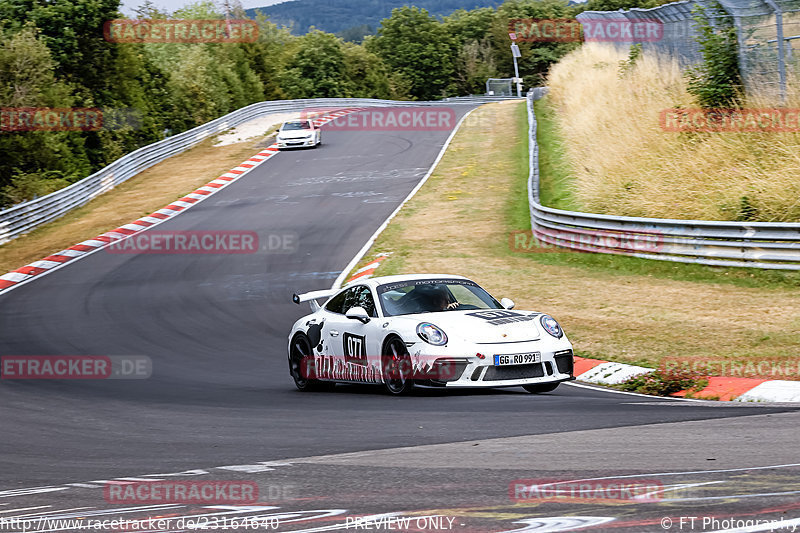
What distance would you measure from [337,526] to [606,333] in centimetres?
932

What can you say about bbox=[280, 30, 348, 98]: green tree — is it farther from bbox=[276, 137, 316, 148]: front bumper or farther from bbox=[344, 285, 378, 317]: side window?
bbox=[344, 285, 378, 317]: side window

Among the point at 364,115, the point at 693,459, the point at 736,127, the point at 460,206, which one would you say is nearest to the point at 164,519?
the point at 693,459

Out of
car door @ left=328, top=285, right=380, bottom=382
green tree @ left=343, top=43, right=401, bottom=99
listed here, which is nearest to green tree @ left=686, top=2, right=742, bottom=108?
car door @ left=328, top=285, right=380, bottom=382

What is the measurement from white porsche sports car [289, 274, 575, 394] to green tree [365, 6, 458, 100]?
333 ft

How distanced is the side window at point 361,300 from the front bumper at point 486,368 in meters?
1.33

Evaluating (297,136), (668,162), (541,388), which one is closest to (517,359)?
(541,388)

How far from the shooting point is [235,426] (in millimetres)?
8859

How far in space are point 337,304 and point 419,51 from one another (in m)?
107

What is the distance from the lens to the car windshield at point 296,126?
45.0 metres

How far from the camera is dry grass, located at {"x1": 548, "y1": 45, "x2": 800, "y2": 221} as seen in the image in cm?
1792

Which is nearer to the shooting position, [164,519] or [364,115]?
[164,519]

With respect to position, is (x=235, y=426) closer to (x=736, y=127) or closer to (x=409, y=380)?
(x=409, y=380)

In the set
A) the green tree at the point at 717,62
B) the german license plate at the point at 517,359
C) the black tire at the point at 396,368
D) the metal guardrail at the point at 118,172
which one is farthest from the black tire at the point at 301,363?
the metal guardrail at the point at 118,172

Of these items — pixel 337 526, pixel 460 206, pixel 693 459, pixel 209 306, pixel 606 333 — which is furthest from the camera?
pixel 460 206
